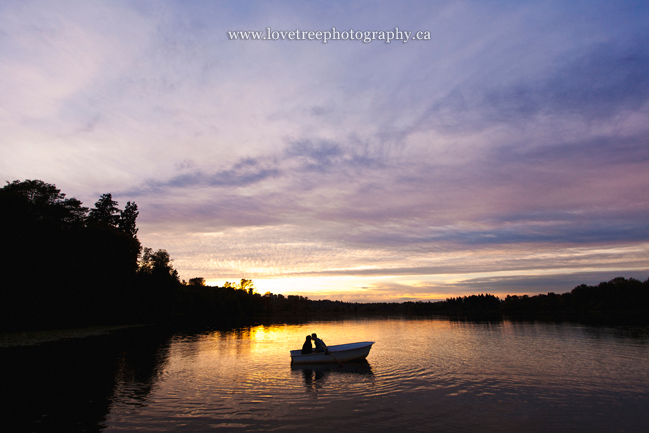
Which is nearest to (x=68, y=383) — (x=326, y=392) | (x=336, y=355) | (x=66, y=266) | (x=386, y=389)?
(x=326, y=392)

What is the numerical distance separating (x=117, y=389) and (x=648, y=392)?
101ft

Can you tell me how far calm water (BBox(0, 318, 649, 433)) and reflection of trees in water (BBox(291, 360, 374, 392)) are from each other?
5.9 inches

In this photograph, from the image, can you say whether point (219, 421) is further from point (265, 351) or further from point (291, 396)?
point (265, 351)

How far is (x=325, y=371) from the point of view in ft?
91.5

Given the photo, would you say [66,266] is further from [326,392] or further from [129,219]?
[326,392]

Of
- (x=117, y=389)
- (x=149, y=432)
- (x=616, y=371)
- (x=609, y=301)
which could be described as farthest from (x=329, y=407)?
(x=609, y=301)

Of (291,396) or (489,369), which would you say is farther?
(489,369)

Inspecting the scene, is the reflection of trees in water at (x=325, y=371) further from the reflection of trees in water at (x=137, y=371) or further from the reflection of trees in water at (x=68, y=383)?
the reflection of trees in water at (x=68, y=383)

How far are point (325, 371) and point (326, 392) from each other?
24.0 ft

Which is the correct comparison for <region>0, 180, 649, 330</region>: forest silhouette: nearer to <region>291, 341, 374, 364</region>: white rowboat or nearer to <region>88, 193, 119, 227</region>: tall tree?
<region>88, 193, 119, 227</region>: tall tree

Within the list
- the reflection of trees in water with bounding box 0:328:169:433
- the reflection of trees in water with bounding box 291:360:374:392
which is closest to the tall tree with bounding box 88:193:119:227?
the reflection of trees in water with bounding box 0:328:169:433

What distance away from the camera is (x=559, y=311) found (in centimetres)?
15688

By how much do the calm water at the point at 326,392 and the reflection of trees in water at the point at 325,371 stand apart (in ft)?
0.49

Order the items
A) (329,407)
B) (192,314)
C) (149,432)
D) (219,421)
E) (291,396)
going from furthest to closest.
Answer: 1. (192,314)
2. (291,396)
3. (329,407)
4. (219,421)
5. (149,432)
